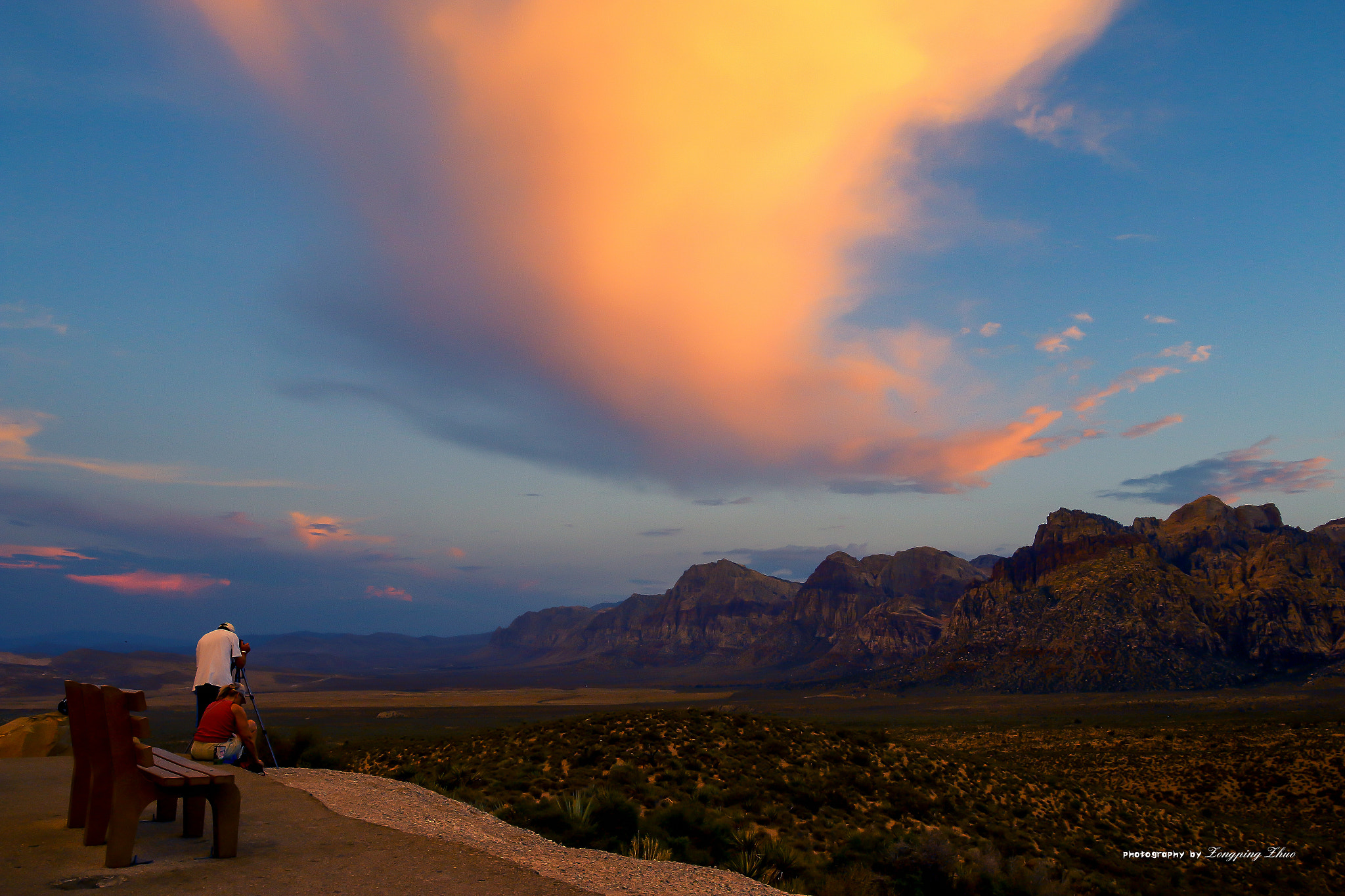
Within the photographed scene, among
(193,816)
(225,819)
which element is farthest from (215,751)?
(225,819)

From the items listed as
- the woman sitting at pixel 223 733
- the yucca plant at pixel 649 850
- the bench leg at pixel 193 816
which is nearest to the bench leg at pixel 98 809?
the bench leg at pixel 193 816

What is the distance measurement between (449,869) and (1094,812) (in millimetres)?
27117

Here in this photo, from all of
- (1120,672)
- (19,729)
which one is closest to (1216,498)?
(1120,672)

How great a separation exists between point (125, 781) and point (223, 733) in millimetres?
4872

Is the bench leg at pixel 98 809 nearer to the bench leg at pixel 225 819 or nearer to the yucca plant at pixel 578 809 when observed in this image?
the bench leg at pixel 225 819

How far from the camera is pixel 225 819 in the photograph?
722cm

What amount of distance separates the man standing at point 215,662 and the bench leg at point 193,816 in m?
4.84

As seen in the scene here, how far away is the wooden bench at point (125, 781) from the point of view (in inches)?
264

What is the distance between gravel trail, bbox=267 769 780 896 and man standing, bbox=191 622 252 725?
6.95ft

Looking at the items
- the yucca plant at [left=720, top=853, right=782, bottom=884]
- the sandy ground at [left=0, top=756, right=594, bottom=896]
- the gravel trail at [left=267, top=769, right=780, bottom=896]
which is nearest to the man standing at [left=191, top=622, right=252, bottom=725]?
the gravel trail at [left=267, top=769, right=780, bottom=896]

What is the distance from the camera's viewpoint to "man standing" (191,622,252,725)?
1254 centimetres

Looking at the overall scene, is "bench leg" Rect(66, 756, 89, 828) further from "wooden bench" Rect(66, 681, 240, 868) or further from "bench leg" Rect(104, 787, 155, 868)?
"bench leg" Rect(104, 787, 155, 868)

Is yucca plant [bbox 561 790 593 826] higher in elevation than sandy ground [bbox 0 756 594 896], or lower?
lower

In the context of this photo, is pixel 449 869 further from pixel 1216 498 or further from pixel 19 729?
pixel 1216 498
